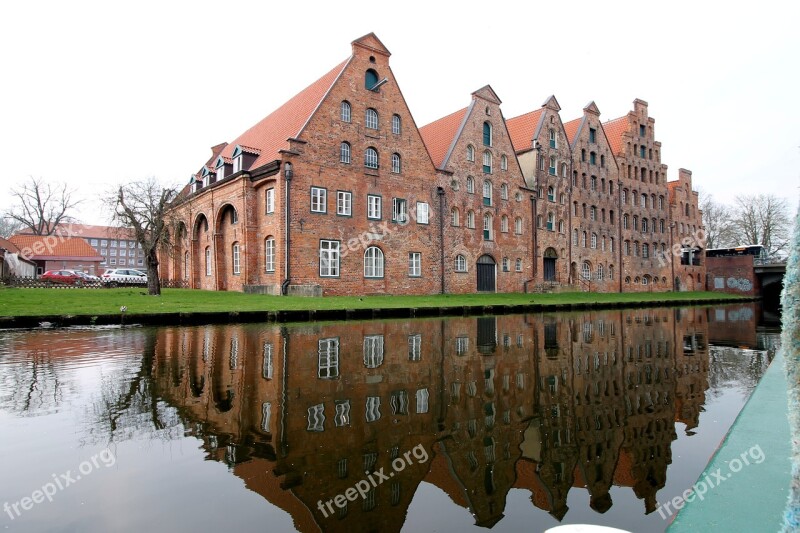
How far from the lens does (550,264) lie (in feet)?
133

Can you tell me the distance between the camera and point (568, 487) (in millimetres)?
3760

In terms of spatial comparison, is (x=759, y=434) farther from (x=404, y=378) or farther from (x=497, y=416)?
(x=404, y=378)

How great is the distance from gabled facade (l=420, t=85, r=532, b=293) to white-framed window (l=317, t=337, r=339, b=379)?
21277 millimetres

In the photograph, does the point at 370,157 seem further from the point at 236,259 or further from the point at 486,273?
the point at 486,273

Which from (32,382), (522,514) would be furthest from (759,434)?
(32,382)

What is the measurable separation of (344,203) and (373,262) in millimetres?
3878

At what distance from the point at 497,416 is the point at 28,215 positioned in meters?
73.2

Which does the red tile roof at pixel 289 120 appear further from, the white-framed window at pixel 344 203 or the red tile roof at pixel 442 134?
the red tile roof at pixel 442 134

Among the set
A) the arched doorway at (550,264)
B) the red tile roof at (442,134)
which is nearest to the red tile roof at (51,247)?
the red tile roof at (442,134)

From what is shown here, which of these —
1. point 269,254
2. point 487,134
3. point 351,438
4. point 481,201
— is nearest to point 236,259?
point 269,254

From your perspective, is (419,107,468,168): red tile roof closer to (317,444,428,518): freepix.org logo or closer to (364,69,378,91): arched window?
(364,69,378,91): arched window

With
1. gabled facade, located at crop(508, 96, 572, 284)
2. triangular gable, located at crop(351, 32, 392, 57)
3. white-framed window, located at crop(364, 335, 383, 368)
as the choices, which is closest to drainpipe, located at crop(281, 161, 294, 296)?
triangular gable, located at crop(351, 32, 392, 57)

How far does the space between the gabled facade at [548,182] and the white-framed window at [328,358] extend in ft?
98.7

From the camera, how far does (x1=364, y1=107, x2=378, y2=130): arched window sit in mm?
28759
